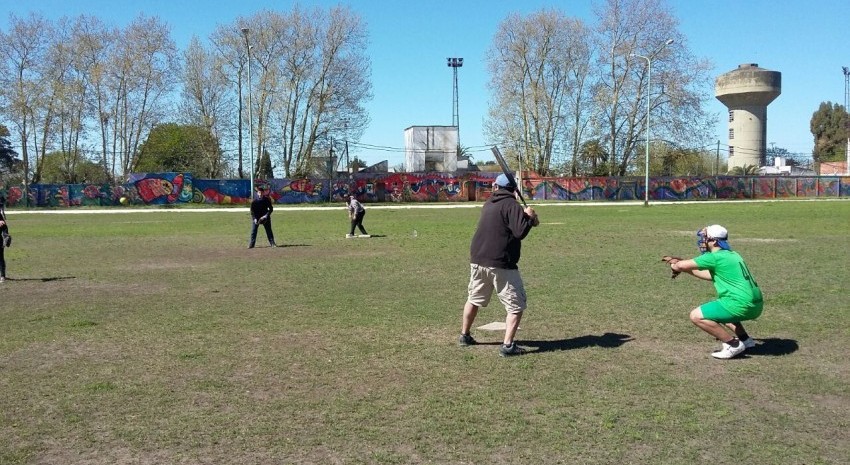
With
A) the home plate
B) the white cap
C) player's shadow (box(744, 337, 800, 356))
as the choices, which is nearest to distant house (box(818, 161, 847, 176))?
player's shadow (box(744, 337, 800, 356))

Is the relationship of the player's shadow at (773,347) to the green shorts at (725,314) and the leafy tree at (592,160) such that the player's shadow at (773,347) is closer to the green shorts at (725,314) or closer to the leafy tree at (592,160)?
the green shorts at (725,314)

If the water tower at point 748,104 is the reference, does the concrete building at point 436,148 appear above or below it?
below

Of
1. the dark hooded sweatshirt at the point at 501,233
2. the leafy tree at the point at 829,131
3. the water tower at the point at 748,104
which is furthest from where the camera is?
the leafy tree at the point at 829,131

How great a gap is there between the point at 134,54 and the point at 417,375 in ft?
212

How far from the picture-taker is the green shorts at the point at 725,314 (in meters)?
7.38

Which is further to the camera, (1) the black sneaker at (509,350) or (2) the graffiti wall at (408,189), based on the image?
(2) the graffiti wall at (408,189)

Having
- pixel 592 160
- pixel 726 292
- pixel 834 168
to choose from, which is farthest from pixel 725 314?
pixel 834 168

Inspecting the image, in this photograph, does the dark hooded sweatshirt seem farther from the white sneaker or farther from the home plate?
the white sneaker

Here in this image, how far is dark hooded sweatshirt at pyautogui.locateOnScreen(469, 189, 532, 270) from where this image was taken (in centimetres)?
758

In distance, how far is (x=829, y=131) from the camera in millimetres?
122000

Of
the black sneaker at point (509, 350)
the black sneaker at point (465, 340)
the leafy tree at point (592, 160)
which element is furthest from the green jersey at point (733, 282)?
the leafy tree at point (592, 160)

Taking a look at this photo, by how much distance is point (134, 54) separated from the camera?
210ft

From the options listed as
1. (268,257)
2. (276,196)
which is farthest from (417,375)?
(276,196)

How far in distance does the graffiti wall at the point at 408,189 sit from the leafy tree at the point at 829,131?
48831 millimetres
